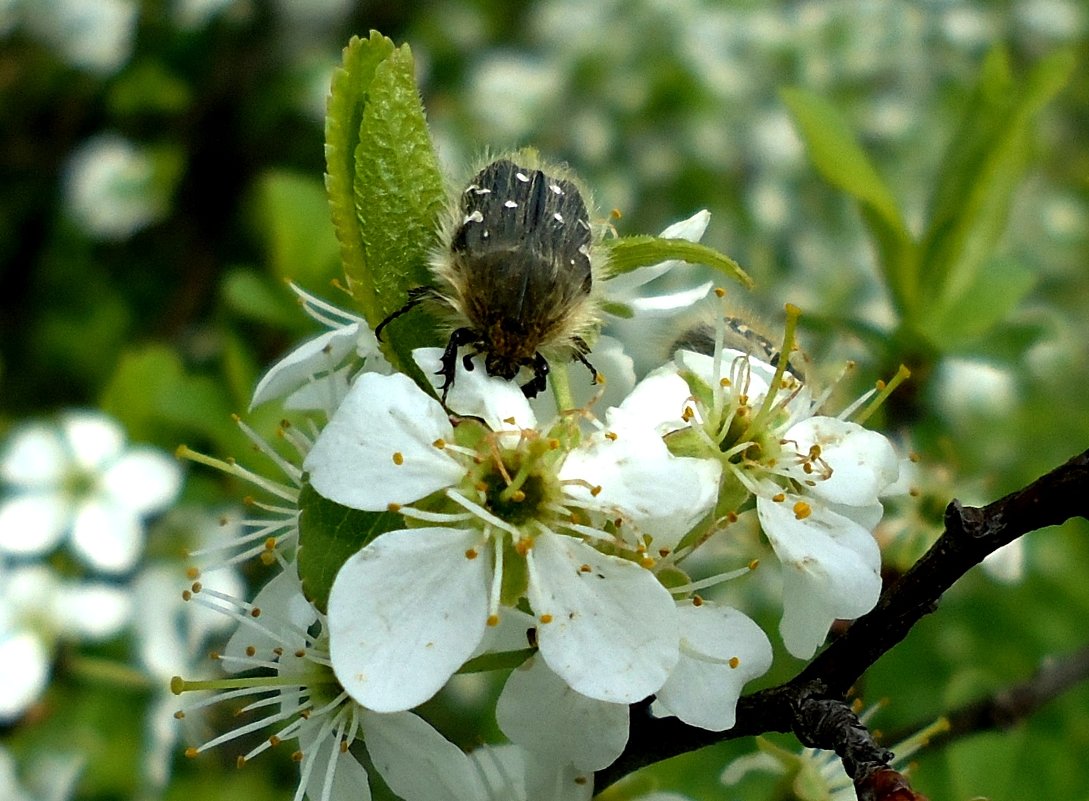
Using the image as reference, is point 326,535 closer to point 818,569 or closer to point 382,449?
point 382,449

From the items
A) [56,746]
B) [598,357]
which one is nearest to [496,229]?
[598,357]

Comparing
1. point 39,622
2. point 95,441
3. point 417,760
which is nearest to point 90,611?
point 39,622

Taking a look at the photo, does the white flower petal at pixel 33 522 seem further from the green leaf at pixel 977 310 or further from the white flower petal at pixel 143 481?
the green leaf at pixel 977 310

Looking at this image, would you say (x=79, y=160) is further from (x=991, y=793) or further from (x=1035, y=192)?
(x=1035, y=192)

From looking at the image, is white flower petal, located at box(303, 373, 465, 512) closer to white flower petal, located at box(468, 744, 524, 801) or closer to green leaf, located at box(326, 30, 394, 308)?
green leaf, located at box(326, 30, 394, 308)

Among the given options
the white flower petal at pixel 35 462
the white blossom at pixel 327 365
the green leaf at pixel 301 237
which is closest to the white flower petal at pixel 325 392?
the white blossom at pixel 327 365
